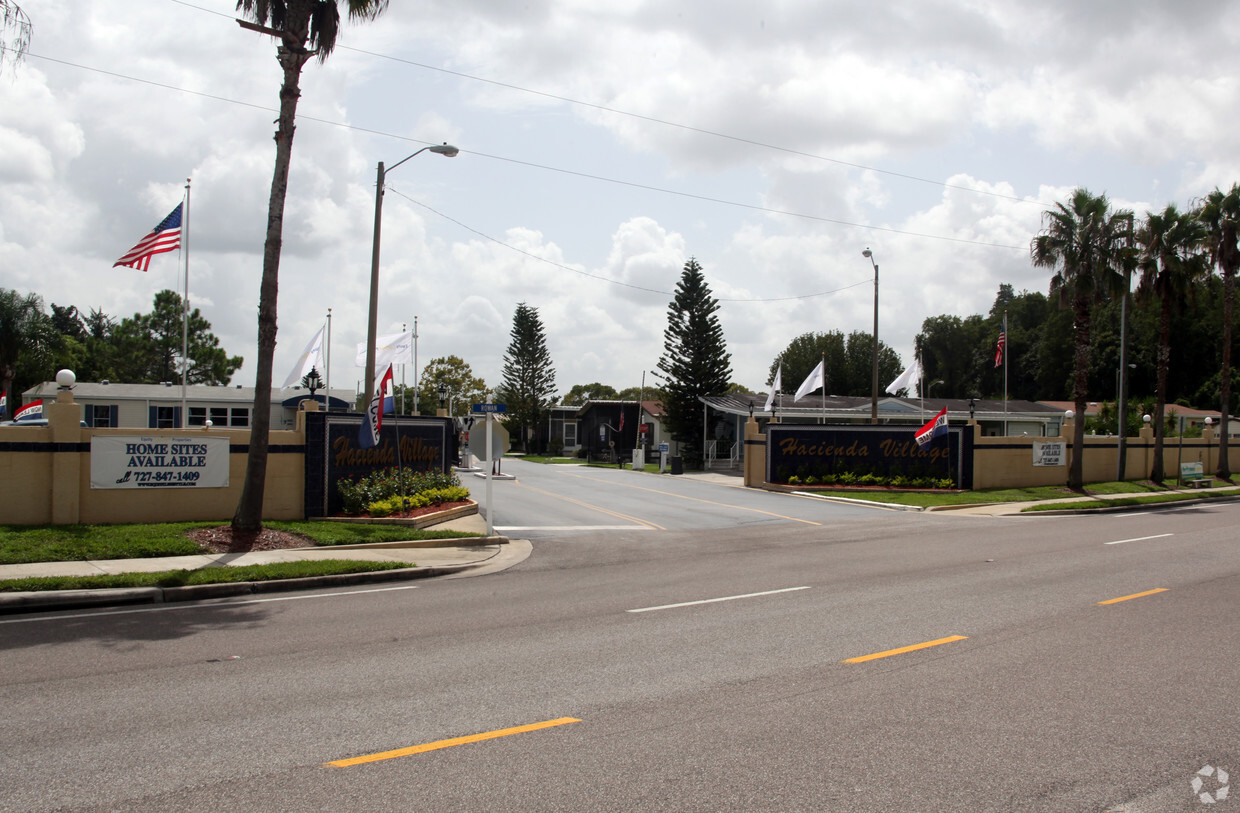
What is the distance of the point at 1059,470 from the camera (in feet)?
104

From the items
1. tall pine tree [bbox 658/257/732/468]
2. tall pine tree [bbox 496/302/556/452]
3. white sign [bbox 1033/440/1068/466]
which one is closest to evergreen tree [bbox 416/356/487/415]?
tall pine tree [bbox 496/302/556/452]

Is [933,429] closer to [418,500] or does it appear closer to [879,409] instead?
[418,500]

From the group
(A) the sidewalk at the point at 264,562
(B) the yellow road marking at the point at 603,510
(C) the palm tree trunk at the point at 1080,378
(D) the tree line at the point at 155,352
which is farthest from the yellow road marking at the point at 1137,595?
(D) the tree line at the point at 155,352

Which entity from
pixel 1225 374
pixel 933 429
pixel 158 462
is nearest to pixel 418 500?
pixel 158 462

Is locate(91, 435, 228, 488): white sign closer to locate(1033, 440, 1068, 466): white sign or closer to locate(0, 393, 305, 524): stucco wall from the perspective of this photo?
locate(0, 393, 305, 524): stucco wall

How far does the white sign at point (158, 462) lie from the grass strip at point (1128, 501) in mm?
20752

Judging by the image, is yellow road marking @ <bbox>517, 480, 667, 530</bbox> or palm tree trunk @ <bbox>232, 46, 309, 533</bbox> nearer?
palm tree trunk @ <bbox>232, 46, 309, 533</bbox>

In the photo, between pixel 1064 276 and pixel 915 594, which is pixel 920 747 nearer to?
pixel 915 594

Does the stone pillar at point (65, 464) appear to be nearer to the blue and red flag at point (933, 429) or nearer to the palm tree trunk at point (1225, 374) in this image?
the blue and red flag at point (933, 429)

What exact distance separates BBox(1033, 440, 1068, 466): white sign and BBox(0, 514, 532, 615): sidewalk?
22105 mm

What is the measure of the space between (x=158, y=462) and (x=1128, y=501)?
88.2ft

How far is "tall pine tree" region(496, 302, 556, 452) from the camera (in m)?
78.2

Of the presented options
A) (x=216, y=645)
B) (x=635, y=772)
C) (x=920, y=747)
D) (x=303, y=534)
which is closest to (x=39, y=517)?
(x=303, y=534)

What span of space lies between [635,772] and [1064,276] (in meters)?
30.3
